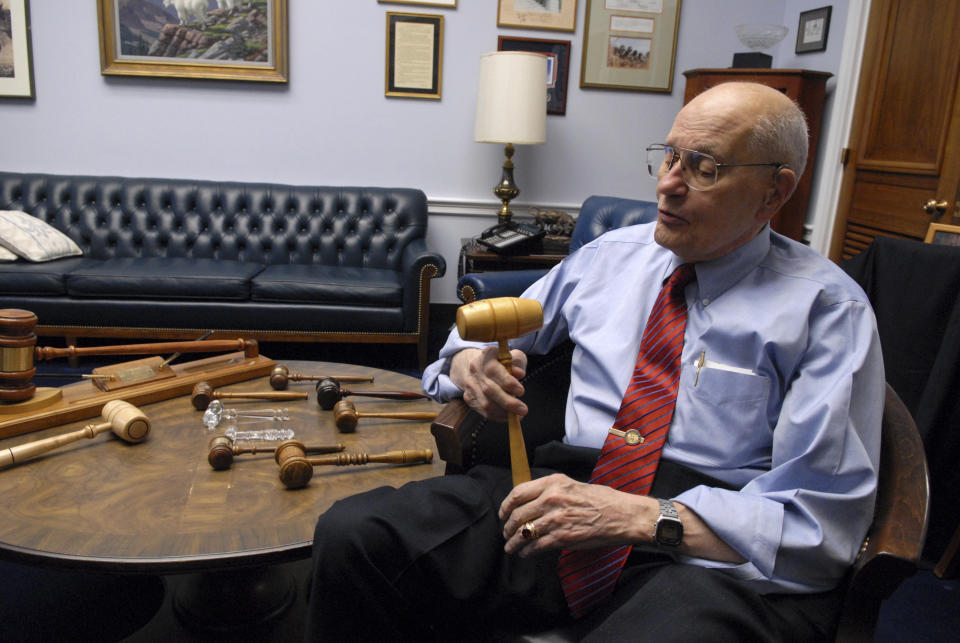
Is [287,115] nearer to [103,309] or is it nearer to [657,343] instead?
[103,309]

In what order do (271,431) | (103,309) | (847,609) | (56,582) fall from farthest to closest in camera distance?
1. (103,309)
2. (56,582)
3. (271,431)
4. (847,609)

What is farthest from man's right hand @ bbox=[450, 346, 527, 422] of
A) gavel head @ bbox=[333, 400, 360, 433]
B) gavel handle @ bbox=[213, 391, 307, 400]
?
gavel handle @ bbox=[213, 391, 307, 400]

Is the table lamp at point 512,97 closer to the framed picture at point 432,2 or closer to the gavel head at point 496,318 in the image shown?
the framed picture at point 432,2

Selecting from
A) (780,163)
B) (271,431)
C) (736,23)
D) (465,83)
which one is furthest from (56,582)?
(736,23)

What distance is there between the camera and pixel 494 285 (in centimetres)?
284

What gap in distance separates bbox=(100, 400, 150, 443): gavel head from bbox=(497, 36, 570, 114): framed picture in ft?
11.3

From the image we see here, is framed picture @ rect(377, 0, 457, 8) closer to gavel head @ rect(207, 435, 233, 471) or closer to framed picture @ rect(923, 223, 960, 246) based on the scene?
framed picture @ rect(923, 223, 960, 246)

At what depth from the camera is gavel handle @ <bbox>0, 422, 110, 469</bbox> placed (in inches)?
51.9

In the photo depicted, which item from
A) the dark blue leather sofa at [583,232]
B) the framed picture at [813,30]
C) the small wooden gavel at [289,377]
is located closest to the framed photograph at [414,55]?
the dark blue leather sofa at [583,232]

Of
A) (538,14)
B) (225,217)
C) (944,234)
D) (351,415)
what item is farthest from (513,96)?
(351,415)

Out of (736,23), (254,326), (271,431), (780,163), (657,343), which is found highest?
(736,23)

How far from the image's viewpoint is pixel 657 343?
1292 millimetres

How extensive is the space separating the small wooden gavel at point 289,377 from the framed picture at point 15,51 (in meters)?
3.34

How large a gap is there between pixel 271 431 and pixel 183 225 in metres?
2.89
